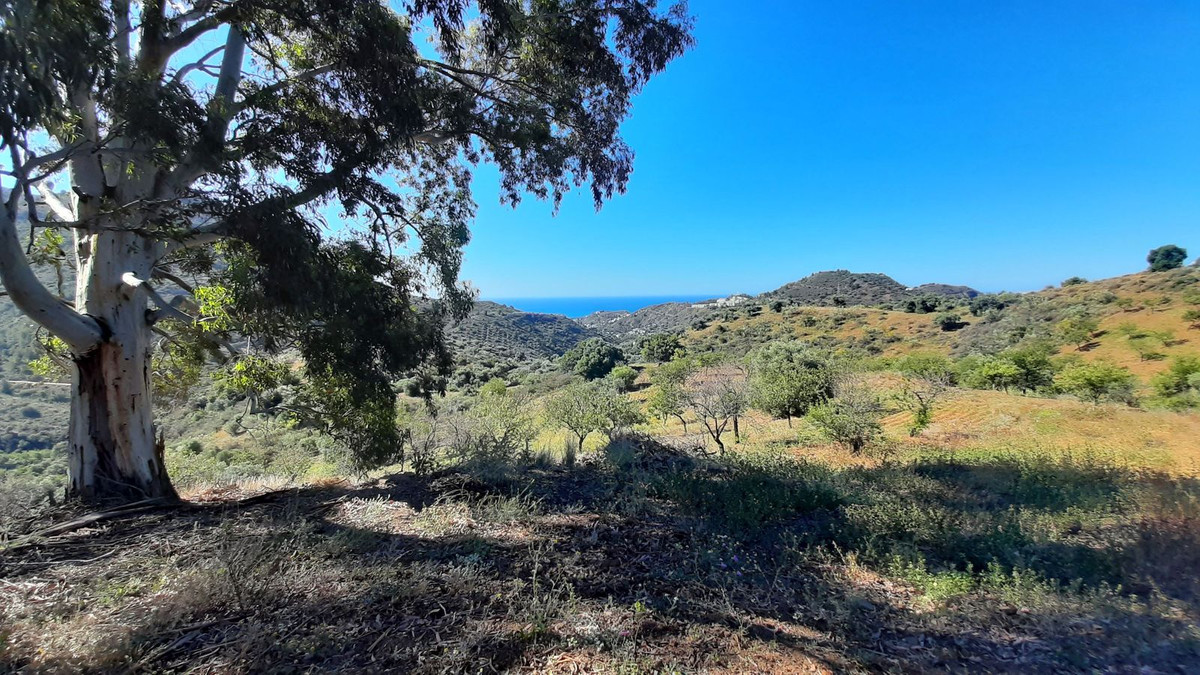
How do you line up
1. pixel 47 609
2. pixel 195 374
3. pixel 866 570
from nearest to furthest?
pixel 47 609 < pixel 866 570 < pixel 195 374

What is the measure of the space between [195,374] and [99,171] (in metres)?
3.54

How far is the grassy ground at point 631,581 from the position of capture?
2.44 m

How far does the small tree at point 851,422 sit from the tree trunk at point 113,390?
→ 11.5 meters

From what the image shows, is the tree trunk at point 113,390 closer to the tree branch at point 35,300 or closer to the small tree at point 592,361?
the tree branch at point 35,300

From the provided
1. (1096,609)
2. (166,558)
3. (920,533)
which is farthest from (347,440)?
(1096,609)

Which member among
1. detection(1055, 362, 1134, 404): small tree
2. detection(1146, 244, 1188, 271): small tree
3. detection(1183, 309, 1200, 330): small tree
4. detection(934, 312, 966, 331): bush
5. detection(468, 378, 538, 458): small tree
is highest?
detection(1146, 244, 1188, 271): small tree

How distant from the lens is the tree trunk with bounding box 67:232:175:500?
4.92 metres

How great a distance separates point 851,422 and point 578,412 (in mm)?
6439

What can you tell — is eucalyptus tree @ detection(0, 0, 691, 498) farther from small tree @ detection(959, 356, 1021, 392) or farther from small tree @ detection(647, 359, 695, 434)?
small tree @ detection(959, 356, 1021, 392)

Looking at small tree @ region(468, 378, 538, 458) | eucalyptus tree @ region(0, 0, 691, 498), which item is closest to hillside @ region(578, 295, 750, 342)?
small tree @ region(468, 378, 538, 458)

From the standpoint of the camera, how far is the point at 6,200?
4.12 metres

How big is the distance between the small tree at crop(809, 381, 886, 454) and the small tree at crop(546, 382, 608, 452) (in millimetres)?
5319

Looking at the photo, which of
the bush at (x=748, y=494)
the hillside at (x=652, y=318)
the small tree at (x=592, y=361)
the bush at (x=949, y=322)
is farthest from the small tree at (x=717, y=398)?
the hillside at (x=652, y=318)

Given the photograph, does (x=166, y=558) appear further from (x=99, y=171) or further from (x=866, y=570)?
(x=866, y=570)
